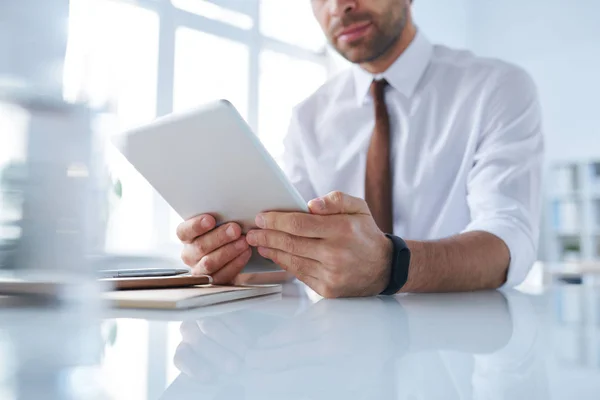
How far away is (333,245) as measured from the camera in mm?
699

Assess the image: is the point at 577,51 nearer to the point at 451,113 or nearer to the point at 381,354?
the point at 451,113

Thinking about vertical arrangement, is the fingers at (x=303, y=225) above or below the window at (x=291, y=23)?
below

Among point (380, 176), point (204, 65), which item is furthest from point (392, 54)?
point (204, 65)

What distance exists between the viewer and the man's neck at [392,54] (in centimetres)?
150

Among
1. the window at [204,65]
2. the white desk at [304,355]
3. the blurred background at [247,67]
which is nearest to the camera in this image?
the white desk at [304,355]

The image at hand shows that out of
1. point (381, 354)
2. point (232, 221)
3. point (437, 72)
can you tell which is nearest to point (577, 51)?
point (437, 72)

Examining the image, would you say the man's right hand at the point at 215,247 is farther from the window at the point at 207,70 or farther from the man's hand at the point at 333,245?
the window at the point at 207,70

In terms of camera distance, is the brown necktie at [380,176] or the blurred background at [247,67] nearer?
the blurred background at [247,67]

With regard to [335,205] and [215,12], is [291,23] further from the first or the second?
[335,205]

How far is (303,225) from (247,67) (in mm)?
3421

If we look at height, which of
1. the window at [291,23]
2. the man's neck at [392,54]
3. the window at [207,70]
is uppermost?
the window at [291,23]

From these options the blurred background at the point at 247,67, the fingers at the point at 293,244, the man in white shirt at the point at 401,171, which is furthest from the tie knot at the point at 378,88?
the fingers at the point at 293,244

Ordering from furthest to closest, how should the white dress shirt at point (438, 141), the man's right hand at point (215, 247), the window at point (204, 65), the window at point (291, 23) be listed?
the window at point (291, 23) < the window at point (204, 65) < the white dress shirt at point (438, 141) < the man's right hand at point (215, 247)

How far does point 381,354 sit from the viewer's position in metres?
0.33
